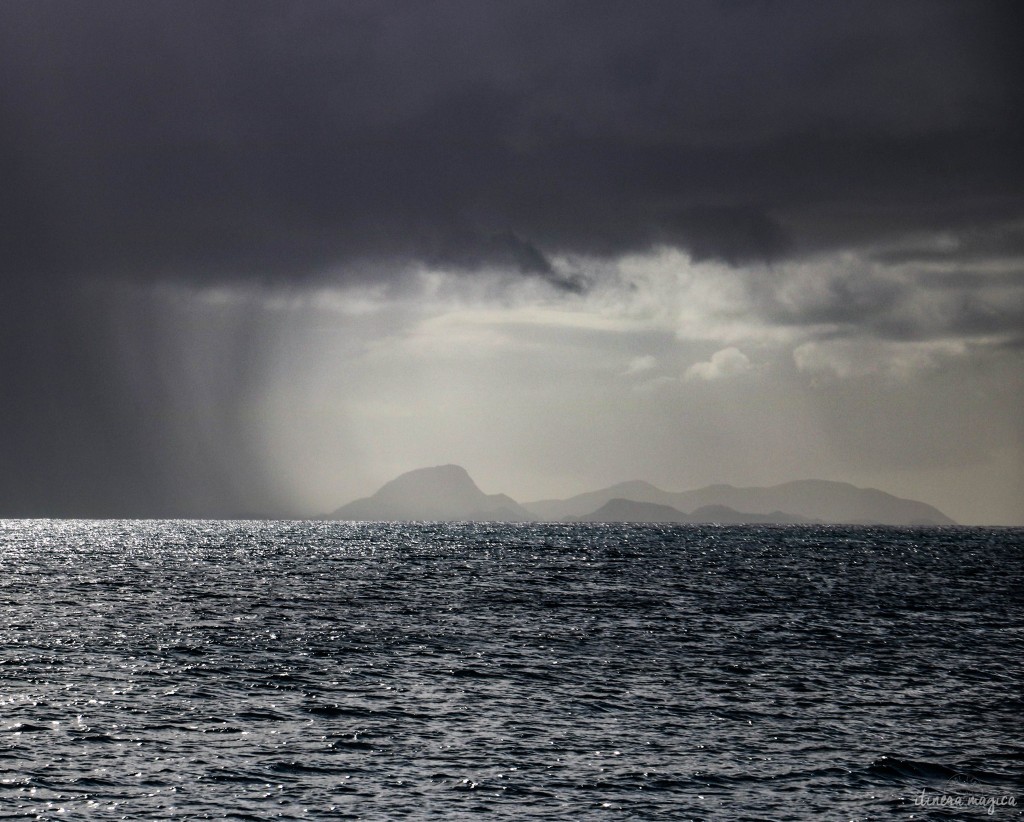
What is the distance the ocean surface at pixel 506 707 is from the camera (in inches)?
1152

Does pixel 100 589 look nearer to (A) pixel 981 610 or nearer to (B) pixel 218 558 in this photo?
(B) pixel 218 558

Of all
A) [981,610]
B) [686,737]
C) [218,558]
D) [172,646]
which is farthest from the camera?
[218,558]

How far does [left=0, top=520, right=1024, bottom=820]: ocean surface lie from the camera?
2925cm

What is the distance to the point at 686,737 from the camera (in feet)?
121

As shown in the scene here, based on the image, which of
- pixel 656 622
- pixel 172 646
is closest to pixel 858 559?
pixel 656 622

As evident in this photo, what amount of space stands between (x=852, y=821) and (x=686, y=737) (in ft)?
31.5

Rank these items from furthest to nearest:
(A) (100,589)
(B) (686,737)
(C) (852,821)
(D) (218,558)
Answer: (D) (218,558) < (A) (100,589) < (B) (686,737) < (C) (852,821)

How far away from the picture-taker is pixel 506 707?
40906 millimetres

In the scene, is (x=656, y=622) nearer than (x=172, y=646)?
No

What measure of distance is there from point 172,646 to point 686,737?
32710 mm

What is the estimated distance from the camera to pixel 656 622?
71.3 meters

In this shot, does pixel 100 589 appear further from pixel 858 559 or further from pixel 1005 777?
pixel 858 559

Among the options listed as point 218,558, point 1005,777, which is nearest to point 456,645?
point 1005,777

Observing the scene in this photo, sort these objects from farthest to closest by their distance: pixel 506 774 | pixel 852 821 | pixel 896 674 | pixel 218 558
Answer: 1. pixel 218 558
2. pixel 896 674
3. pixel 506 774
4. pixel 852 821
